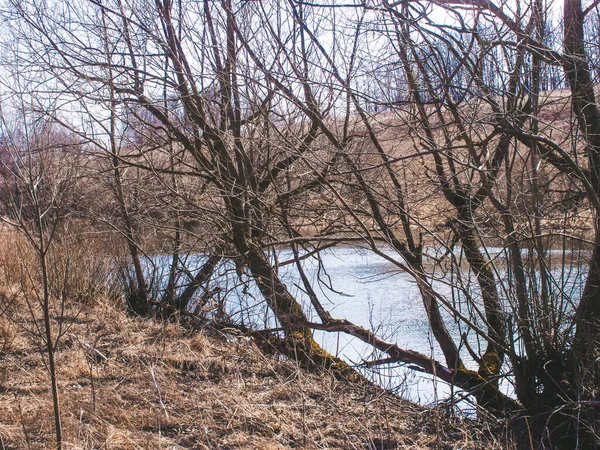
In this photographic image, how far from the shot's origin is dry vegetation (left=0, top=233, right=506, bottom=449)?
348cm

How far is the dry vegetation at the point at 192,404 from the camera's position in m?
3.48

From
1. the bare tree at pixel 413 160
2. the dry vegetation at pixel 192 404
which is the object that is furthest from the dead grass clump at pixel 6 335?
the bare tree at pixel 413 160

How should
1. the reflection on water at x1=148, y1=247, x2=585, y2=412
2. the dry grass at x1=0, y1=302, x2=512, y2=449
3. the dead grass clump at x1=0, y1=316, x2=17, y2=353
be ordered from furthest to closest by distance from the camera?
the reflection on water at x1=148, y1=247, x2=585, y2=412, the dead grass clump at x1=0, y1=316, x2=17, y2=353, the dry grass at x1=0, y1=302, x2=512, y2=449

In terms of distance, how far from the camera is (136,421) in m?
3.70

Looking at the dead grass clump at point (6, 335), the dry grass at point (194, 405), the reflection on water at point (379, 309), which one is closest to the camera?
the dry grass at point (194, 405)

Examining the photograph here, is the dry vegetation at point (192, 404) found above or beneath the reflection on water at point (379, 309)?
beneath

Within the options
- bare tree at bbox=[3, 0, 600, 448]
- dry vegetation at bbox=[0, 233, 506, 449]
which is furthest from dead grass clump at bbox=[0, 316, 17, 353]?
bare tree at bbox=[3, 0, 600, 448]

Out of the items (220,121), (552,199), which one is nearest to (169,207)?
(220,121)

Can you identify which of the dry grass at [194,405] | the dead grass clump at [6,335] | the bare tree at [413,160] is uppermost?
the bare tree at [413,160]

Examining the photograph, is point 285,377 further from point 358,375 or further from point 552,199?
point 552,199

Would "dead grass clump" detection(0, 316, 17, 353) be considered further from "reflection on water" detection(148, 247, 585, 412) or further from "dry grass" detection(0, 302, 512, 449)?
"reflection on water" detection(148, 247, 585, 412)

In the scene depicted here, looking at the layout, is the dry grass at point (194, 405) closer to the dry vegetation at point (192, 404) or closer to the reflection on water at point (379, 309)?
the dry vegetation at point (192, 404)

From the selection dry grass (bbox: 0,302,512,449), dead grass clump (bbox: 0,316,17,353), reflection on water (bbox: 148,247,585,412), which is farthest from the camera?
reflection on water (bbox: 148,247,585,412)

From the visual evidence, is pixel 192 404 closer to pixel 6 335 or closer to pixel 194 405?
pixel 194 405
